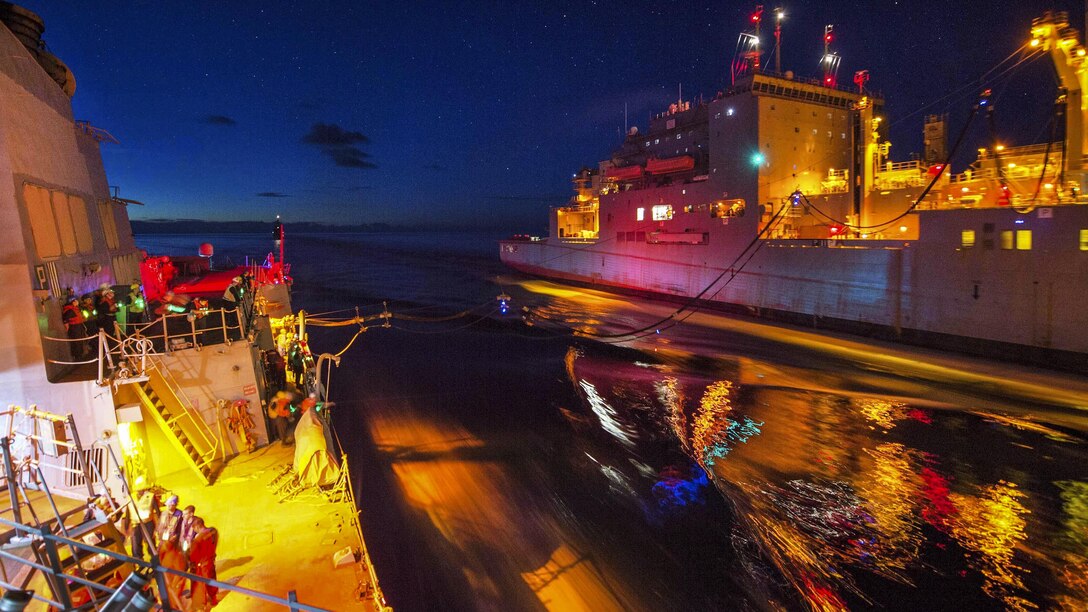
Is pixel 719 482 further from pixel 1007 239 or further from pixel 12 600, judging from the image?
pixel 1007 239

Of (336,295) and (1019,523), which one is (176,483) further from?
(336,295)

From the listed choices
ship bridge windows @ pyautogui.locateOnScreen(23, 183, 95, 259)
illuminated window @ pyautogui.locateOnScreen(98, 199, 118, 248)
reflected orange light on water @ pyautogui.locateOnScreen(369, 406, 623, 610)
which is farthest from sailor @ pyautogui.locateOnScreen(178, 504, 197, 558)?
illuminated window @ pyautogui.locateOnScreen(98, 199, 118, 248)

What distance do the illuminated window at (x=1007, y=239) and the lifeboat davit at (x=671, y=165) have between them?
18.4 meters

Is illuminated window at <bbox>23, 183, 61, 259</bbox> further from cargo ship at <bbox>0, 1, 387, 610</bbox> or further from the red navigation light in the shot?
the red navigation light

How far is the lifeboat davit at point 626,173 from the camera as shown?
1510 inches

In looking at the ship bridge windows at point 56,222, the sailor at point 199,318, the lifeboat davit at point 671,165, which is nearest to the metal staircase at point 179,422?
the sailor at point 199,318

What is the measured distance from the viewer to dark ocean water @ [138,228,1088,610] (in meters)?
8.19

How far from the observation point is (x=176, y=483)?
29.4ft

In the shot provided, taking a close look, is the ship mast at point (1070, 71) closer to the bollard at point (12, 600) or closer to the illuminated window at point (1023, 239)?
the illuminated window at point (1023, 239)

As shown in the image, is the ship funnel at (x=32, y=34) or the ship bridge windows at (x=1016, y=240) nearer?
the ship funnel at (x=32, y=34)

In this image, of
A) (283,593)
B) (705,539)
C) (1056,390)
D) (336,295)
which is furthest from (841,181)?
(336,295)

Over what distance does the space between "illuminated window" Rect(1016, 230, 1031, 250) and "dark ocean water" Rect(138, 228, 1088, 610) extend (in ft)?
14.7

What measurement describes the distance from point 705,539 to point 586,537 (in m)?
2.06

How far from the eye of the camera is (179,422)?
9.42 meters
